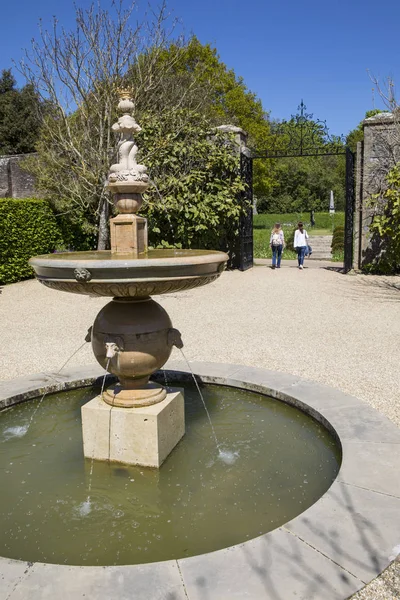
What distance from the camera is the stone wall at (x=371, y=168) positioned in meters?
13.0

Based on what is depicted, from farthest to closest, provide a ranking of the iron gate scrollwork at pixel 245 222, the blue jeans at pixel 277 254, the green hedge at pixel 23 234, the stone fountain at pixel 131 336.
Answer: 1. the blue jeans at pixel 277 254
2. the iron gate scrollwork at pixel 245 222
3. the green hedge at pixel 23 234
4. the stone fountain at pixel 131 336

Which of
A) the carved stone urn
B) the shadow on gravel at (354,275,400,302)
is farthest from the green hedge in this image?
the carved stone urn

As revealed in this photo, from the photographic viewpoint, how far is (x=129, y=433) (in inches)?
144

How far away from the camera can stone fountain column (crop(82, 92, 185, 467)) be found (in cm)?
363

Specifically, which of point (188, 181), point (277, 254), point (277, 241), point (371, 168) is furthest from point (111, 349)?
point (277, 254)

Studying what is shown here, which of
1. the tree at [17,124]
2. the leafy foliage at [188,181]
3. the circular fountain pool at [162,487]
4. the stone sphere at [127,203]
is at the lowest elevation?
the circular fountain pool at [162,487]

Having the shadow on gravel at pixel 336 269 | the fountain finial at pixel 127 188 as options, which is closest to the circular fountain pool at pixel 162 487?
the fountain finial at pixel 127 188

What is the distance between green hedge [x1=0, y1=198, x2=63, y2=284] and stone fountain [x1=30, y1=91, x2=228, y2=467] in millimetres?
9560

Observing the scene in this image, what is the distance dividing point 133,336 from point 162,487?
1073 mm

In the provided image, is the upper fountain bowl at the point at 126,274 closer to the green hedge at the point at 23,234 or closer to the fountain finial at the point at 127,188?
the fountain finial at the point at 127,188

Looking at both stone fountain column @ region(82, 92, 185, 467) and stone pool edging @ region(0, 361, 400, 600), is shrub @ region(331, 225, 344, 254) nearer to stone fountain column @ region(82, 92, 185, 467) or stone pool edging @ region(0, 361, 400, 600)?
stone fountain column @ region(82, 92, 185, 467)

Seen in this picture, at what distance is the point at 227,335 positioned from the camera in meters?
7.51

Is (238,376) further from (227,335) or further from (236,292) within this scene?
(236,292)

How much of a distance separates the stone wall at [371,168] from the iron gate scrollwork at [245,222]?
3.01 meters
